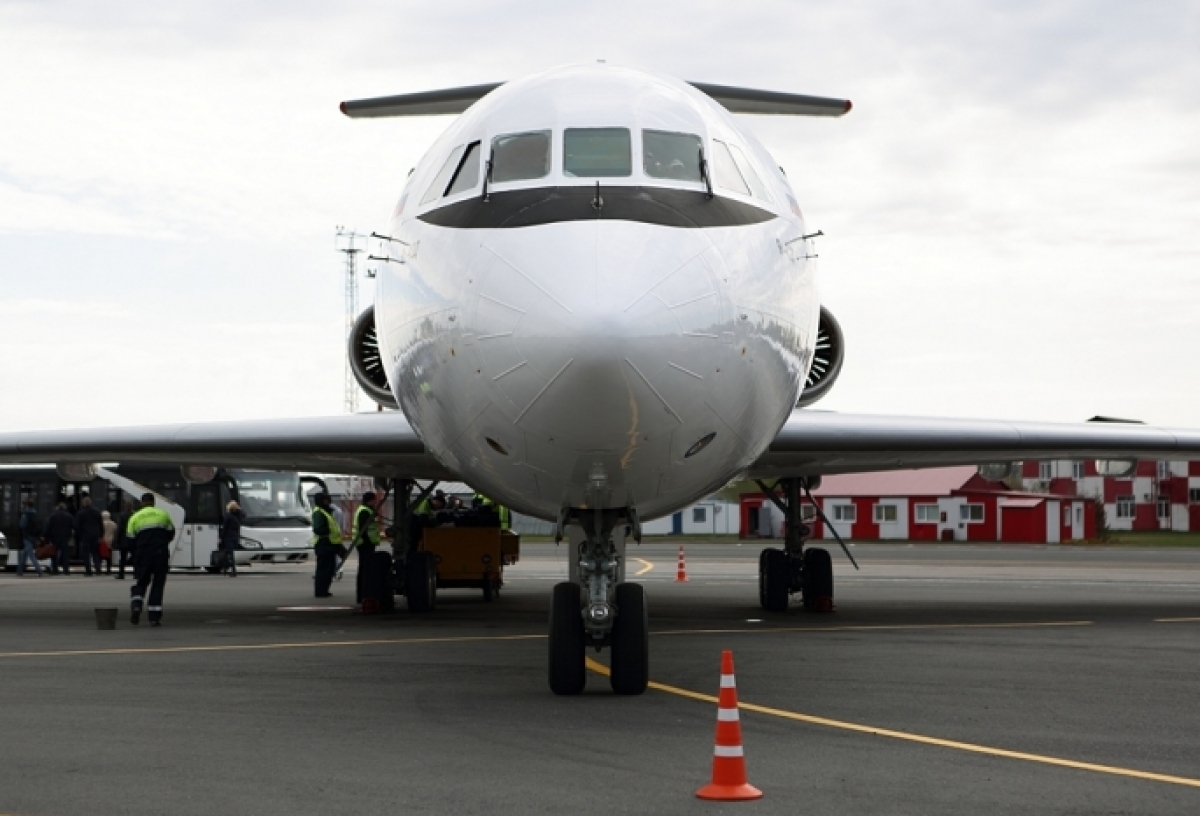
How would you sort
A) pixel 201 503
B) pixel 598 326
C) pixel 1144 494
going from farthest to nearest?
pixel 1144 494 < pixel 201 503 < pixel 598 326

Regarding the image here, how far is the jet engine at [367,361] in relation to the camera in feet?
47.1

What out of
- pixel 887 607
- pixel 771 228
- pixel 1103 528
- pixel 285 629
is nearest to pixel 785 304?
pixel 771 228

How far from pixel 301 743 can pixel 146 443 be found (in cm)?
842

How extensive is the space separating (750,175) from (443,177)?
1.87 meters

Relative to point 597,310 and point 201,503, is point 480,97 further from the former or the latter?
point 201,503

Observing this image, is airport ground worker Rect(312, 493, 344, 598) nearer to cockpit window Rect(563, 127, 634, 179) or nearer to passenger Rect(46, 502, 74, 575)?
passenger Rect(46, 502, 74, 575)

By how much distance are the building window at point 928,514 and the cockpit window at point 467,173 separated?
61156 millimetres

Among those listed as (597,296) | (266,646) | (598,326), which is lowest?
(266,646)

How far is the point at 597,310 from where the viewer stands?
7305 millimetres

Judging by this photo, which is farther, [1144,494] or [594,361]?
[1144,494]

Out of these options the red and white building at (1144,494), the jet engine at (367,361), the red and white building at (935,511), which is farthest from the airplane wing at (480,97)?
the red and white building at (1144,494)

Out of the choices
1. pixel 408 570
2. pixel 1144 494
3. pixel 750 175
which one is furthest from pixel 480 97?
pixel 1144 494

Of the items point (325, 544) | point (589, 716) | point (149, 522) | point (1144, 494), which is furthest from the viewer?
point (1144, 494)

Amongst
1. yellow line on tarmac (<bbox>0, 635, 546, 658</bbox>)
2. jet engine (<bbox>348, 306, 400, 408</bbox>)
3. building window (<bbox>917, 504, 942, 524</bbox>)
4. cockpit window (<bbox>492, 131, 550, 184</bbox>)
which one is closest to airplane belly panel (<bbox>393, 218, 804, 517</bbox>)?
cockpit window (<bbox>492, 131, 550, 184</bbox>)
